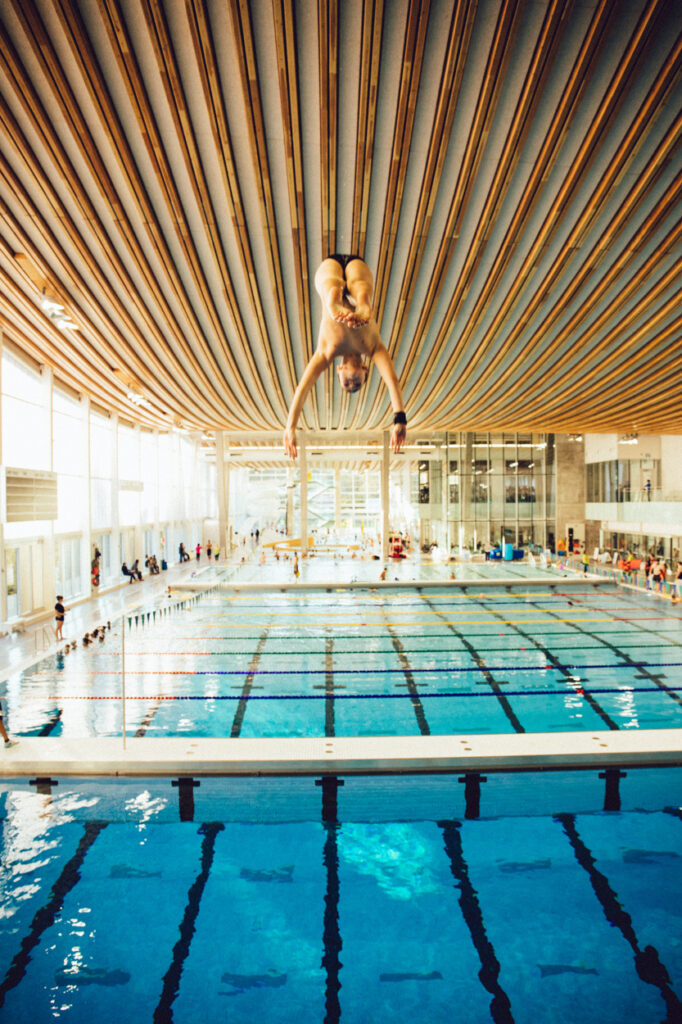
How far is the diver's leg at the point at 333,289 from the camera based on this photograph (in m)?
4.55

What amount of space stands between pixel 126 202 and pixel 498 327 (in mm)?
7316

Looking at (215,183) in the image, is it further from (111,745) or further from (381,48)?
(111,745)

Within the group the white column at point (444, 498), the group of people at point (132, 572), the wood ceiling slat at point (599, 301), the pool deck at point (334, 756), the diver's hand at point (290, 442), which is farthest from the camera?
the white column at point (444, 498)

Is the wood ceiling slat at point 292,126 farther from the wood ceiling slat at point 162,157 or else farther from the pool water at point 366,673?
the pool water at point 366,673

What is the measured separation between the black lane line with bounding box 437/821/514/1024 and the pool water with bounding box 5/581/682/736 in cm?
180

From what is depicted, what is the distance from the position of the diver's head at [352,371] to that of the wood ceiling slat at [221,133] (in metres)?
2.97

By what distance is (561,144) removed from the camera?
248 inches

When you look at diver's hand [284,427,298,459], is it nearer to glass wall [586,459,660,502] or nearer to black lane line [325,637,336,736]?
black lane line [325,637,336,736]

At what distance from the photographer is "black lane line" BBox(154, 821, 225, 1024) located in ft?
11.3

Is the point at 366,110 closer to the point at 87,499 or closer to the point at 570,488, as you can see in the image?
the point at 87,499

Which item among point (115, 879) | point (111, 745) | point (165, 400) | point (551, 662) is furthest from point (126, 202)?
point (165, 400)

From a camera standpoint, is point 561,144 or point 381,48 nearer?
point 381,48

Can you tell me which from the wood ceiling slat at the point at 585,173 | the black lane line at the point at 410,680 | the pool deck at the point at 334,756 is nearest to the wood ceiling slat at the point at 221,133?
the wood ceiling slat at the point at 585,173

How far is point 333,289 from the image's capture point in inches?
182
